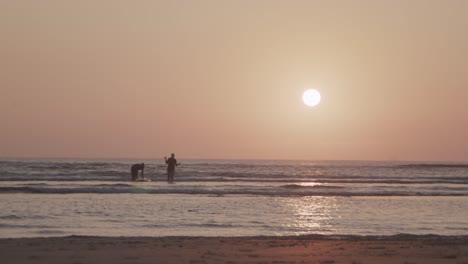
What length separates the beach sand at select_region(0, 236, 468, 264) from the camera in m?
12.3

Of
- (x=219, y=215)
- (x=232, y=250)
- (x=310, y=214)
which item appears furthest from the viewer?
(x=310, y=214)

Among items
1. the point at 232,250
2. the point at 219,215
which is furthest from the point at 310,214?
the point at 232,250

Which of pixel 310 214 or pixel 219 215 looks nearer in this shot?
pixel 219 215

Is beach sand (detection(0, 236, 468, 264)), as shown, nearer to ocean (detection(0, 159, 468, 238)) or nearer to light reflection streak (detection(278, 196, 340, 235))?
ocean (detection(0, 159, 468, 238))

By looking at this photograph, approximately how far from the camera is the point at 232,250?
44.2 feet

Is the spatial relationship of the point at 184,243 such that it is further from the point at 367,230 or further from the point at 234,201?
the point at 234,201

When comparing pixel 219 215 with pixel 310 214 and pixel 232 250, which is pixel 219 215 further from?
pixel 232 250

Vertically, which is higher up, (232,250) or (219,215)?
(219,215)

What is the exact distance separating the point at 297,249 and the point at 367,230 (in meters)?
4.88

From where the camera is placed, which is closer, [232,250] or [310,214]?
[232,250]

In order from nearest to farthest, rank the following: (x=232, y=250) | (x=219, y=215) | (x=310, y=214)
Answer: (x=232, y=250) < (x=219, y=215) < (x=310, y=214)

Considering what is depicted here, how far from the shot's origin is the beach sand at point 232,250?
1230cm

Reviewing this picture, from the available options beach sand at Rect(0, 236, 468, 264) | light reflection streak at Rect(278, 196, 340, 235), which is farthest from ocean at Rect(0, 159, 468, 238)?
beach sand at Rect(0, 236, 468, 264)

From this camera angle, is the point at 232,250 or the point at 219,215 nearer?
the point at 232,250
